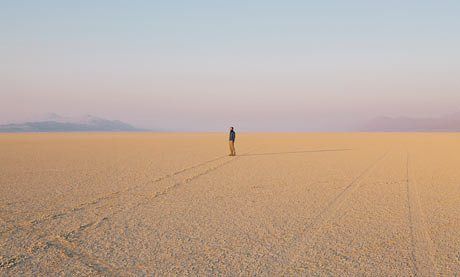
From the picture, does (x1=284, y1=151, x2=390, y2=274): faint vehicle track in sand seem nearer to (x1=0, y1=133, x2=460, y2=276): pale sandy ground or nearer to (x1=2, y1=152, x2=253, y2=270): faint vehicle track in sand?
(x1=0, y1=133, x2=460, y2=276): pale sandy ground

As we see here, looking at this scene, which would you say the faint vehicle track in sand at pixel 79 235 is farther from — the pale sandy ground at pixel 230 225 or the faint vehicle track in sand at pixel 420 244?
the faint vehicle track in sand at pixel 420 244

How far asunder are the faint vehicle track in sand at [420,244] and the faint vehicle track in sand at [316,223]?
1721 mm

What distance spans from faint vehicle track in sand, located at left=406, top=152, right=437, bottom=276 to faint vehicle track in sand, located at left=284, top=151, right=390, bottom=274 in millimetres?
1721

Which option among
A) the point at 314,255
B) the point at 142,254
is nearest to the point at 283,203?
the point at 314,255

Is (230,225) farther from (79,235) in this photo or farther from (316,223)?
(79,235)

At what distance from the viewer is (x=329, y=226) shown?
26.2 feet

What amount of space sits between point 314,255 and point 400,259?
1.37m

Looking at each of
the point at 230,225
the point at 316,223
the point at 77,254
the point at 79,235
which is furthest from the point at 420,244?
the point at 79,235

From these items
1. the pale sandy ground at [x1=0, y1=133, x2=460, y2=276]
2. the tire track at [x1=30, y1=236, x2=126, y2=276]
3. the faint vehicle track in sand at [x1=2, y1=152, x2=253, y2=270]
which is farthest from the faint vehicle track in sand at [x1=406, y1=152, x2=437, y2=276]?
the faint vehicle track in sand at [x1=2, y1=152, x2=253, y2=270]

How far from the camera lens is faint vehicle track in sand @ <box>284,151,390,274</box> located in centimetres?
636

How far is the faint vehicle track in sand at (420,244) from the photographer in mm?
5757

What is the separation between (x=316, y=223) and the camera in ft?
27.0

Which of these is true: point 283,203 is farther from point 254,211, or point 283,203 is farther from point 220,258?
point 220,258

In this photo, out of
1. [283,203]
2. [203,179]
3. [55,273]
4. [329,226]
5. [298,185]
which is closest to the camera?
[55,273]
